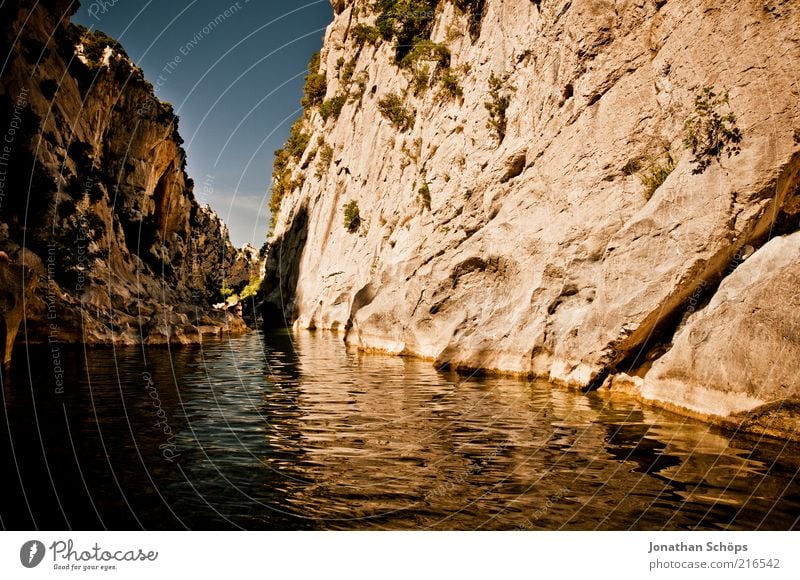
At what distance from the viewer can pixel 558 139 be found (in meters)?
20.2

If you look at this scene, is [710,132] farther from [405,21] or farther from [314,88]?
[314,88]

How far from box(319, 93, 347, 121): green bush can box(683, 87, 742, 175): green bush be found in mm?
57993

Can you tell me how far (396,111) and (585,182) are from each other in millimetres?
29482

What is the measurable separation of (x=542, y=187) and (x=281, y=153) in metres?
75.7

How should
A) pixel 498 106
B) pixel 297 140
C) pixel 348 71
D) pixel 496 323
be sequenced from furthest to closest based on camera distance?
pixel 297 140 < pixel 348 71 < pixel 498 106 < pixel 496 323

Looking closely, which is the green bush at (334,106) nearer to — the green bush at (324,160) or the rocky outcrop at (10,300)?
the green bush at (324,160)

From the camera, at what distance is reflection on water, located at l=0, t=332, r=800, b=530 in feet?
19.4

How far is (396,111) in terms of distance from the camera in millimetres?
44250

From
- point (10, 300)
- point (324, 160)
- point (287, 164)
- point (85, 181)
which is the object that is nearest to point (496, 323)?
point (10, 300)

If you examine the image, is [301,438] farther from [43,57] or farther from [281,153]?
[281,153]

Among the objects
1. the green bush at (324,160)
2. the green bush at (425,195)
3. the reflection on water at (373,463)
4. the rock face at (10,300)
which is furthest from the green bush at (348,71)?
the reflection on water at (373,463)


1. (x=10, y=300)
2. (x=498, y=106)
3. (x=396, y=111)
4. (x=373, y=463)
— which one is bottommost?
(x=373, y=463)

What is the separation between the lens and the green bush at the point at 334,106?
6700cm
